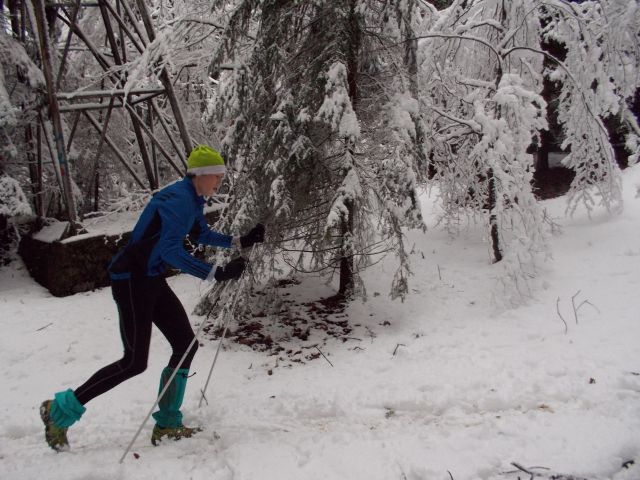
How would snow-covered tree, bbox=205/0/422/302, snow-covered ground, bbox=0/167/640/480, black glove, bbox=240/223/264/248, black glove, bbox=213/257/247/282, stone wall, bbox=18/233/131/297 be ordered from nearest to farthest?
snow-covered ground, bbox=0/167/640/480
black glove, bbox=213/257/247/282
black glove, bbox=240/223/264/248
snow-covered tree, bbox=205/0/422/302
stone wall, bbox=18/233/131/297

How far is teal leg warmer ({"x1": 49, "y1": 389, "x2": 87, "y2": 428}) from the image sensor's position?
10.2ft

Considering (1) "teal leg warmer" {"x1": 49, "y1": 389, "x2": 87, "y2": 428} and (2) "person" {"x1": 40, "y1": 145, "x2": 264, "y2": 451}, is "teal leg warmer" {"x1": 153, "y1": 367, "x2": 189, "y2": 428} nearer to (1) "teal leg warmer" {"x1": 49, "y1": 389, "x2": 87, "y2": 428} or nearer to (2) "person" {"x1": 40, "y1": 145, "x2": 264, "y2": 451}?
(2) "person" {"x1": 40, "y1": 145, "x2": 264, "y2": 451}

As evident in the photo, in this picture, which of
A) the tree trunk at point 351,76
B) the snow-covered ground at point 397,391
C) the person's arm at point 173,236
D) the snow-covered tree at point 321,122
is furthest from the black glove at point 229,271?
the tree trunk at point 351,76

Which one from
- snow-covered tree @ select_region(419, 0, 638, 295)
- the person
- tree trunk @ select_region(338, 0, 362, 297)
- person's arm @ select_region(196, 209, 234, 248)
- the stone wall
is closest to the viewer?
the person

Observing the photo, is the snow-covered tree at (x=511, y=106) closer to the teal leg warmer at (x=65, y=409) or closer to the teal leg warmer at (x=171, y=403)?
the teal leg warmer at (x=171, y=403)

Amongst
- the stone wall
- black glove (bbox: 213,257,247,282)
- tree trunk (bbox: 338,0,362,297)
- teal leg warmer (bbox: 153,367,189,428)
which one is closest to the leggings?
teal leg warmer (bbox: 153,367,189,428)

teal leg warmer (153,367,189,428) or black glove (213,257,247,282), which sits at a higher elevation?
black glove (213,257,247,282)

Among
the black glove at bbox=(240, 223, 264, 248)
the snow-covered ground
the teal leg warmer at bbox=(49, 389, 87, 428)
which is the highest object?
the black glove at bbox=(240, 223, 264, 248)

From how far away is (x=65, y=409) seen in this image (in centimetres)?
310

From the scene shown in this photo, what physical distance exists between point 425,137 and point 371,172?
693 mm

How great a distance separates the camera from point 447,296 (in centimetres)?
571

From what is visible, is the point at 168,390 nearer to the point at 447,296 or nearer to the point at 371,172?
the point at 371,172

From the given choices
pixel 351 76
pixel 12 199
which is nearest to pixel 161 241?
pixel 351 76

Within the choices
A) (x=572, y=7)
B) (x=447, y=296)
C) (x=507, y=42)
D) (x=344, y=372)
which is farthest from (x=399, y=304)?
(x=572, y=7)
